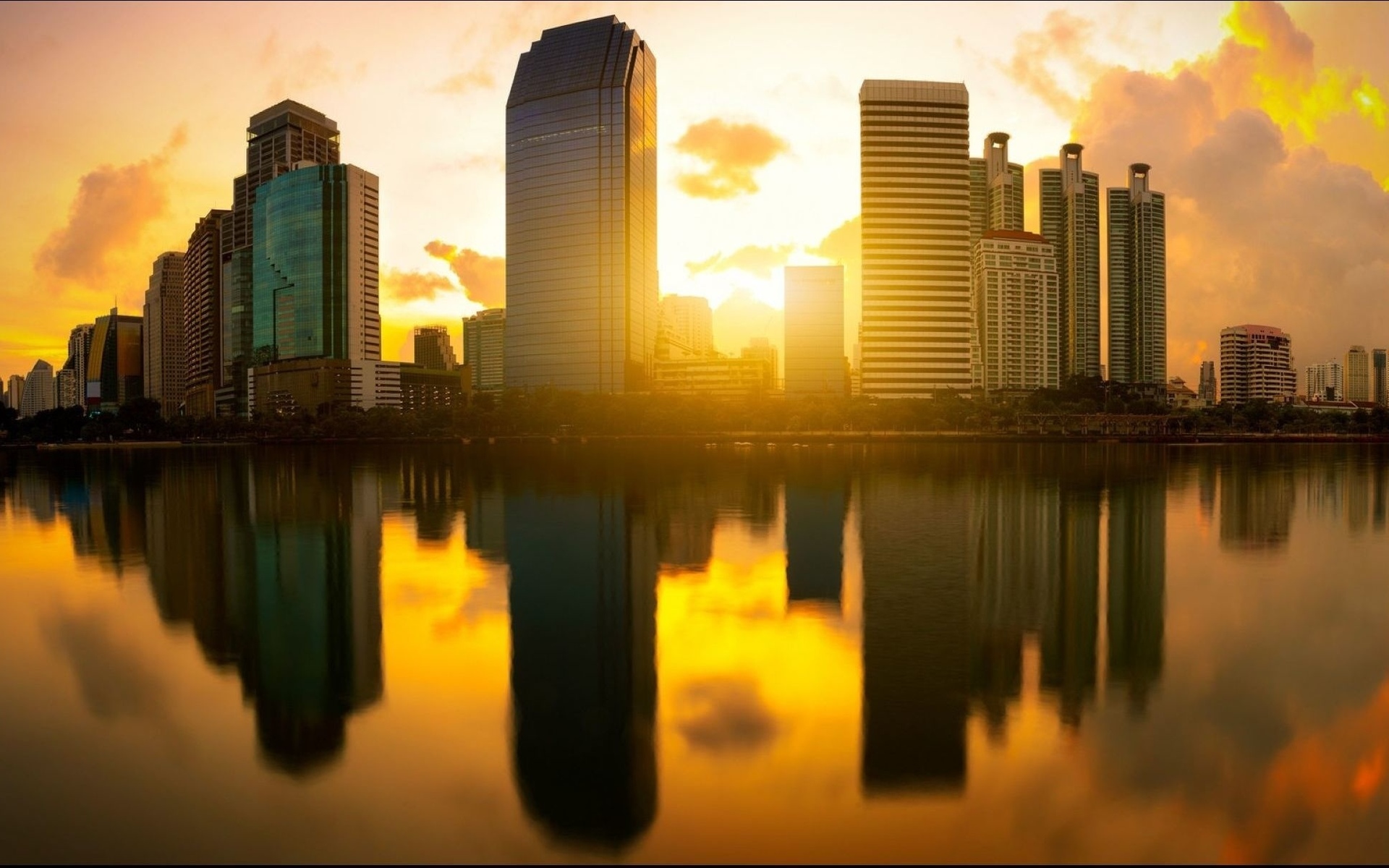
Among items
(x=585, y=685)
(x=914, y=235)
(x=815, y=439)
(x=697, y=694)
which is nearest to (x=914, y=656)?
(x=697, y=694)

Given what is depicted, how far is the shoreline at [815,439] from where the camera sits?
499 ft

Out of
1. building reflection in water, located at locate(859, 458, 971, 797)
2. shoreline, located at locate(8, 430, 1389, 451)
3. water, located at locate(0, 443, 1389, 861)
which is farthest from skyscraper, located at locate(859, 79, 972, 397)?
building reflection in water, located at locate(859, 458, 971, 797)

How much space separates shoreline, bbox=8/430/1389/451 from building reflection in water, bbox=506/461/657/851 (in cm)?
11315

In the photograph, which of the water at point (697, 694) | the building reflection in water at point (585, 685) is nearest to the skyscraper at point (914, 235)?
the water at point (697, 694)

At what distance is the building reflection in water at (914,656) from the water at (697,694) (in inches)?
4.0

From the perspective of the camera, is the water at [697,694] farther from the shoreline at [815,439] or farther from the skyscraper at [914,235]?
the skyscraper at [914,235]

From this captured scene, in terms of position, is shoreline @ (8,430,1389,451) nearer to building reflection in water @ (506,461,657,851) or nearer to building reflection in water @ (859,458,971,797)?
building reflection in water @ (859,458,971,797)

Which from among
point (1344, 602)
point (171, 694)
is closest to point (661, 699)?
point (171, 694)

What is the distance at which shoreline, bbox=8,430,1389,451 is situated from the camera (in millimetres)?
152000

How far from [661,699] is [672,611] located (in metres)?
6.40

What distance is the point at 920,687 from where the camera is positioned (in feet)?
52.2

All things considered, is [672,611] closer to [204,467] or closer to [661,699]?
[661,699]

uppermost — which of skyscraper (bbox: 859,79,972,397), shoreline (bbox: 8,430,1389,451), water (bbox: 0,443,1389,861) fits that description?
skyscraper (bbox: 859,79,972,397)

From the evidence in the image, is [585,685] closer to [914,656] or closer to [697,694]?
[697,694]
